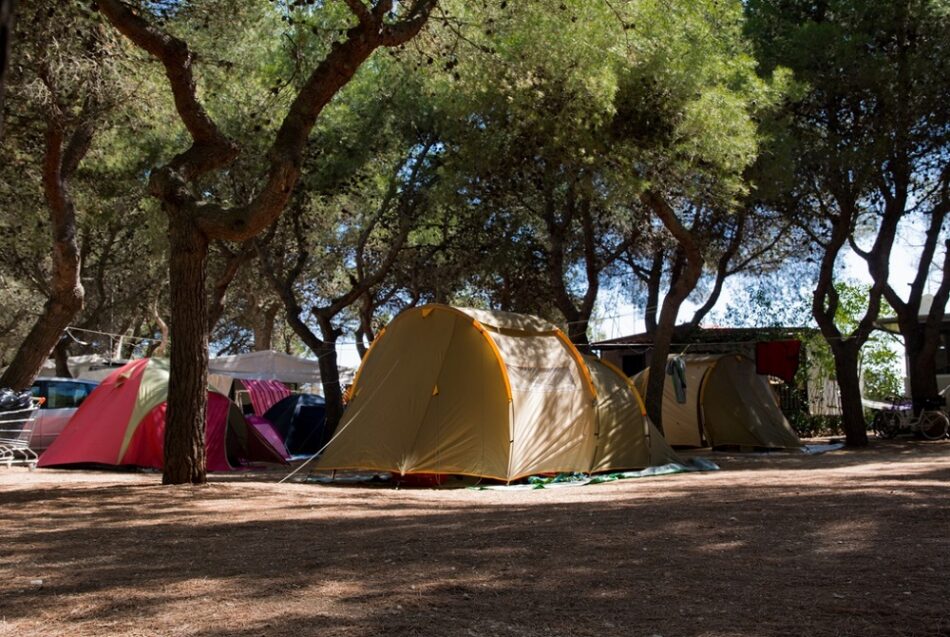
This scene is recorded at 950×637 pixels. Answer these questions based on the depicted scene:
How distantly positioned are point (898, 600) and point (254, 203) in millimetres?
6510

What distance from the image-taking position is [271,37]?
13070mm

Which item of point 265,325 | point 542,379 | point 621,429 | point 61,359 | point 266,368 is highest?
point 265,325

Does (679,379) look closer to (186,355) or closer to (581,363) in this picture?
(581,363)

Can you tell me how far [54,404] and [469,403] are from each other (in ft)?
27.8

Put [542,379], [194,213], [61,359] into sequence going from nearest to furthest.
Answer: [194,213], [542,379], [61,359]

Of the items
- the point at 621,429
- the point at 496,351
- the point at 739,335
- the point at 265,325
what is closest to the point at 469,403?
the point at 496,351

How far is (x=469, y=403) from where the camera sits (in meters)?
10.2

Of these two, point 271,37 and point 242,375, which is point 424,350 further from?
point 242,375

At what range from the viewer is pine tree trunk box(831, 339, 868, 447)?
55.9 feet

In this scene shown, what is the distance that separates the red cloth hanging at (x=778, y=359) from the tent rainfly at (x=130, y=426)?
9.42m

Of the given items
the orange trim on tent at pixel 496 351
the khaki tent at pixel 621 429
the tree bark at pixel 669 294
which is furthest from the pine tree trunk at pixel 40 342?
the tree bark at pixel 669 294

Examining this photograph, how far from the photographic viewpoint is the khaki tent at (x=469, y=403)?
33.1 ft

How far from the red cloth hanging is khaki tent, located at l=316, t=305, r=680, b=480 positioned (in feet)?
21.9

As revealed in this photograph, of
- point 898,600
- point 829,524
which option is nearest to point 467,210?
point 829,524
